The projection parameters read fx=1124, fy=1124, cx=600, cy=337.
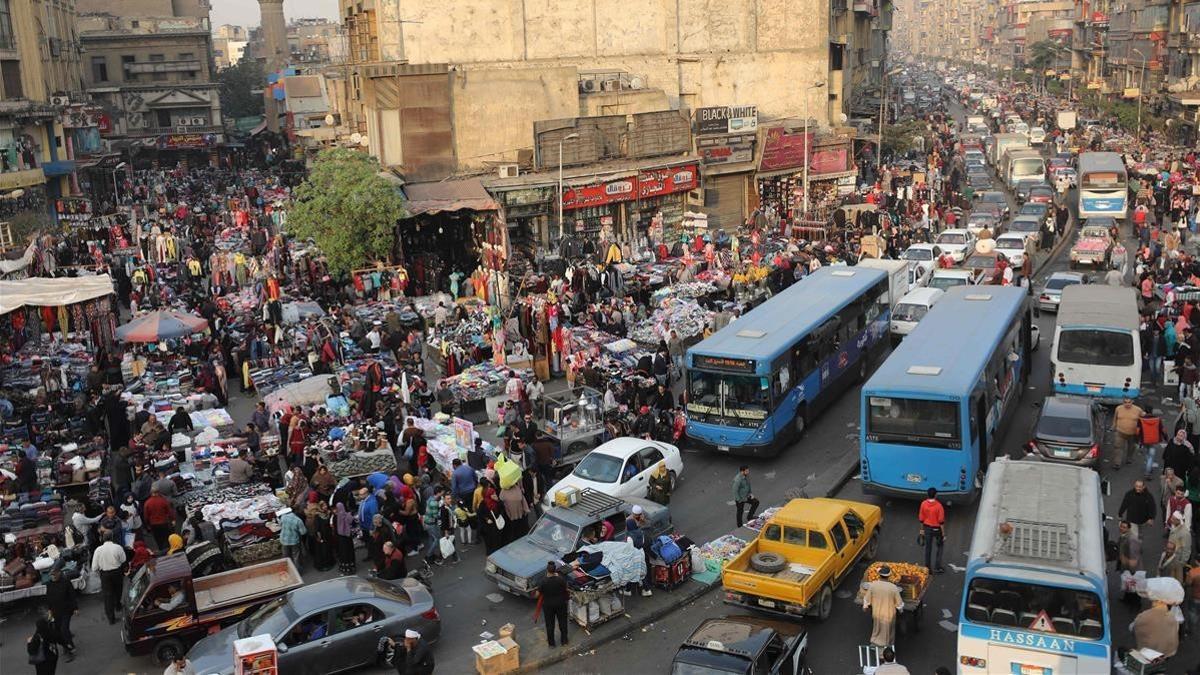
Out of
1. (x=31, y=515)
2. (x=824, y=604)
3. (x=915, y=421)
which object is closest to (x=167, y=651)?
(x=31, y=515)

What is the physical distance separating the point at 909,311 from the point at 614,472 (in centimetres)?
1233

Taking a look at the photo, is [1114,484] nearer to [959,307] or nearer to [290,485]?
[959,307]

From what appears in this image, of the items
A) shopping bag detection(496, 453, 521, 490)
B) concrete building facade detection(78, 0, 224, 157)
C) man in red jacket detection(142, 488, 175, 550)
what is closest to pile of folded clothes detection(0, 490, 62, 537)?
man in red jacket detection(142, 488, 175, 550)

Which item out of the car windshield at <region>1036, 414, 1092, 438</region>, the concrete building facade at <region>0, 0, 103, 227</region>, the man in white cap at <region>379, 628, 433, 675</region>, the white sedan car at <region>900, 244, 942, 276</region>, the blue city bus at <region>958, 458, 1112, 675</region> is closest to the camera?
the blue city bus at <region>958, 458, 1112, 675</region>

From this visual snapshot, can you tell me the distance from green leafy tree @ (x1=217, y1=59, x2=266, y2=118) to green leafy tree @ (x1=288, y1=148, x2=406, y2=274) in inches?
3097

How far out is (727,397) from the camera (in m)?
20.8

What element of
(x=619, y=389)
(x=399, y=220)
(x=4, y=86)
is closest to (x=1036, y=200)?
(x=399, y=220)

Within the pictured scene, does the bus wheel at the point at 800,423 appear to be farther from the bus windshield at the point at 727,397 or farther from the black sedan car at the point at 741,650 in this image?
the black sedan car at the point at 741,650

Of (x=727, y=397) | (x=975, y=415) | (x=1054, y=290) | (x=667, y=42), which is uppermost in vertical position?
(x=667, y=42)

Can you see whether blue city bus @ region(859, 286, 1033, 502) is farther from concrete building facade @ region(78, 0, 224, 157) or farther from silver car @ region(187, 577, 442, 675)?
concrete building facade @ region(78, 0, 224, 157)

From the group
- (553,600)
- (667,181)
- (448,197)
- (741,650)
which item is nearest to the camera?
(741,650)

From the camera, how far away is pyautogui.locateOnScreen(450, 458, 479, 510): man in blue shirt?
18.5 metres

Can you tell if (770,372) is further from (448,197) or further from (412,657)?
(448,197)

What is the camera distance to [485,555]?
1788cm
